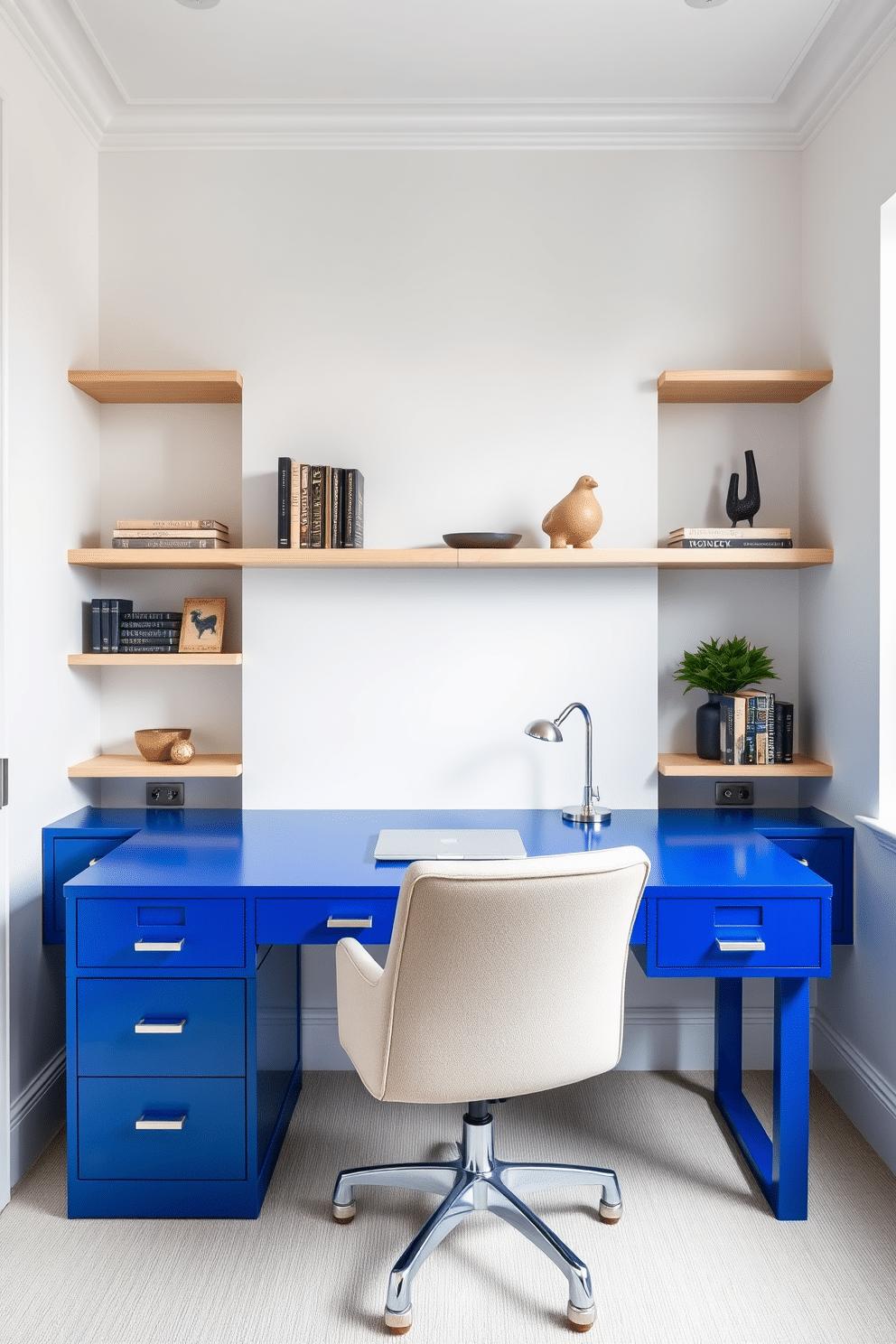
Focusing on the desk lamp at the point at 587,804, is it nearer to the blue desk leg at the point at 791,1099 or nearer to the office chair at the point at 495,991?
the blue desk leg at the point at 791,1099

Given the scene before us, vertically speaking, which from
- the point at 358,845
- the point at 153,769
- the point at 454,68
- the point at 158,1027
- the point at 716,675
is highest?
the point at 454,68

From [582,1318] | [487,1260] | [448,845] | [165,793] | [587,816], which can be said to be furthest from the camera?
[165,793]

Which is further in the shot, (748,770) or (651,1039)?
(651,1039)

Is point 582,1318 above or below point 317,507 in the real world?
below

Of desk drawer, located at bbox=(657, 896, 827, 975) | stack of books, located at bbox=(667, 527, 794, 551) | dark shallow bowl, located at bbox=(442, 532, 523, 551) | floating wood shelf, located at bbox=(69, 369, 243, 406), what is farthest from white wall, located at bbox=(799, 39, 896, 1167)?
floating wood shelf, located at bbox=(69, 369, 243, 406)

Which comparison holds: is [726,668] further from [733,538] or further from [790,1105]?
[790,1105]

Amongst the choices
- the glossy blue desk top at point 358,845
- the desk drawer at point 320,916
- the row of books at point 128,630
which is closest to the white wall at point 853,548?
the glossy blue desk top at point 358,845

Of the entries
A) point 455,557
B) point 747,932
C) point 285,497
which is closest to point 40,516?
point 285,497

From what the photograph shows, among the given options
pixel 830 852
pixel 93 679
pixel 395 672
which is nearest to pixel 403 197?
pixel 395 672

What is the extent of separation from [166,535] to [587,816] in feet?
4.51

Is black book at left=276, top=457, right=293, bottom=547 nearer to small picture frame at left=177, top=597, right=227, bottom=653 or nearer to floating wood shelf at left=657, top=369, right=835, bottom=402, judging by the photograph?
small picture frame at left=177, top=597, right=227, bottom=653

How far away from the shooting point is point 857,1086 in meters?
2.36

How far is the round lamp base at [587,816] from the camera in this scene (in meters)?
2.42

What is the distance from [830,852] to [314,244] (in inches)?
87.3
